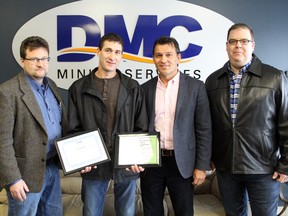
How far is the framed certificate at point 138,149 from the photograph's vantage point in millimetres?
1805

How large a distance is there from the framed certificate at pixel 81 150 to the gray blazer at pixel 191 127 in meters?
0.39

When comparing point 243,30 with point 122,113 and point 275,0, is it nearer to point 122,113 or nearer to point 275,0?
point 122,113

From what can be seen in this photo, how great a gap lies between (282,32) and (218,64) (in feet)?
2.89

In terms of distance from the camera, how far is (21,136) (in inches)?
66.3

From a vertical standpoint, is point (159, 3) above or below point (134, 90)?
above

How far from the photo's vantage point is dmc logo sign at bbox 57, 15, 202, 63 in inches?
128

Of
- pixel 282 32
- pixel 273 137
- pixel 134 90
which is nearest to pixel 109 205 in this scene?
pixel 134 90

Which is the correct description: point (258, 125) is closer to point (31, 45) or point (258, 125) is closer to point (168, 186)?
point (168, 186)

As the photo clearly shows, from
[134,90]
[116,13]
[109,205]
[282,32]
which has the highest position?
[116,13]

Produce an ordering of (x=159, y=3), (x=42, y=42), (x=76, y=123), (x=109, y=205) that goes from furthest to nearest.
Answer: (x=159, y=3) < (x=109, y=205) < (x=76, y=123) < (x=42, y=42)

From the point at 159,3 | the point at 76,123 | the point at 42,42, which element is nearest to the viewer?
the point at 42,42

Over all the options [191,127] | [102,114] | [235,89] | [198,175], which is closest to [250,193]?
→ [198,175]

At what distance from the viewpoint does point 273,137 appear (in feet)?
6.11

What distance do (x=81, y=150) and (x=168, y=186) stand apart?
71 cm
